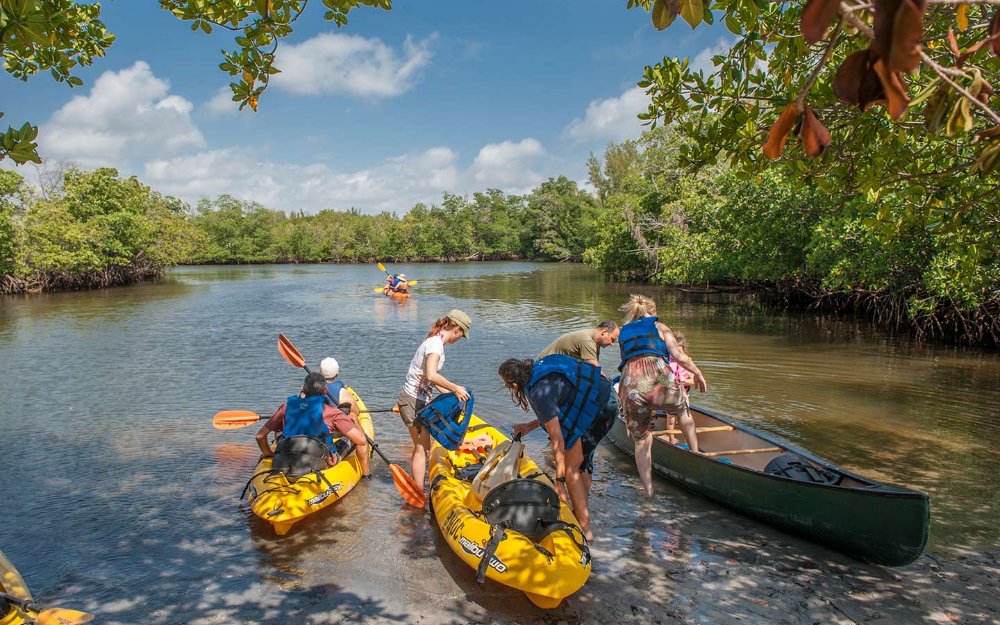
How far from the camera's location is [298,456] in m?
6.62

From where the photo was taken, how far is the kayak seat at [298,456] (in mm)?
6574

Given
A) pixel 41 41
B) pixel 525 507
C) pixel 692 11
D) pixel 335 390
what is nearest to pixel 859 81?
pixel 692 11

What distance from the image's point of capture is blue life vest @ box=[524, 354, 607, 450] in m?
5.07

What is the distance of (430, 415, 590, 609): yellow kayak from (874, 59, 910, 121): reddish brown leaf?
4013 mm

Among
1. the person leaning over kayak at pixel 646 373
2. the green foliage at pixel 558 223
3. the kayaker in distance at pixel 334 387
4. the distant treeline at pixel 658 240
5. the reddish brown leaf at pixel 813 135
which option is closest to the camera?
the reddish brown leaf at pixel 813 135

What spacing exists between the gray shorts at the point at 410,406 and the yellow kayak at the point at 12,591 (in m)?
3.38

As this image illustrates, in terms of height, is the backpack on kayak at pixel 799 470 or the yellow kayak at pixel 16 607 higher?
the backpack on kayak at pixel 799 470

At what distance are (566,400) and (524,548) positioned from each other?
3.92ft

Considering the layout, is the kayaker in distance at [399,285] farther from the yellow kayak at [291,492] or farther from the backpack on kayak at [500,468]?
the backpack on kayak at [500,468]

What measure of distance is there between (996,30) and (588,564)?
165 inches

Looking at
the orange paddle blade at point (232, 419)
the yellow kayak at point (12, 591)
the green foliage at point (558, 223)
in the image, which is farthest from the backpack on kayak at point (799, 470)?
the green foliage at point (558, 223)

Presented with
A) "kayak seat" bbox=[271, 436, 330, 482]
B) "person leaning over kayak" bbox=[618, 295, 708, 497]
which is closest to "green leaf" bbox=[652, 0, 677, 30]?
"person leaning over kayak" bbox=[618, 295, 708, 497]

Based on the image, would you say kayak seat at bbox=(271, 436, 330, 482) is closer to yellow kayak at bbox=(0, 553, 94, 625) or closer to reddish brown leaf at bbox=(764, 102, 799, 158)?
yellow kayak at bbox=(0, 553, 94, 625)

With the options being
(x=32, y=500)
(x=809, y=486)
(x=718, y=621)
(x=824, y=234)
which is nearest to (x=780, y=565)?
(x=809, y=486)
